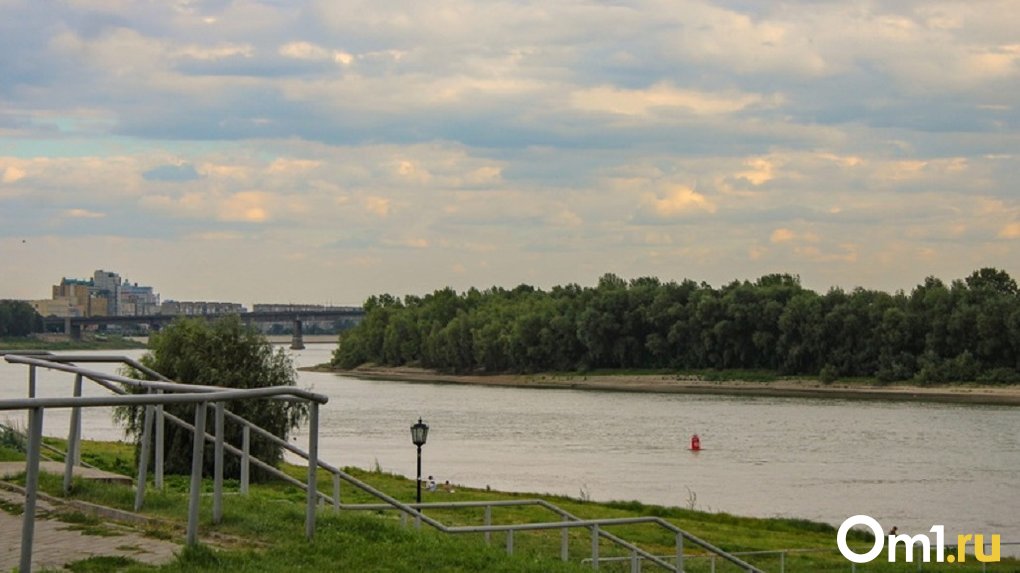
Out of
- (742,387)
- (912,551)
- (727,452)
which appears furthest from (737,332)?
(912,551)

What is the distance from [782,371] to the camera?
5404 inches

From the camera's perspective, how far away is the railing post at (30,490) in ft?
26.9

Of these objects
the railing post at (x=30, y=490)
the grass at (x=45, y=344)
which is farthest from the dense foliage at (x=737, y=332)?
the railing post at (x=30, y=490)

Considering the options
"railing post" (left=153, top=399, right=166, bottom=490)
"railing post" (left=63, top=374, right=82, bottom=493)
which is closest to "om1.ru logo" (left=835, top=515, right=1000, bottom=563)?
"railing post" (left=153, top=399, right=166, bottom=490)

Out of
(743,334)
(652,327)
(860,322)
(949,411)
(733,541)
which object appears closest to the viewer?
(733,541)

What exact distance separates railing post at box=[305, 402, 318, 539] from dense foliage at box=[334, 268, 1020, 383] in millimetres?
117324

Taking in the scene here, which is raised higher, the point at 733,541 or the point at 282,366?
the point at 282,366

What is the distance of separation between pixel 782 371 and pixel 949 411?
1542 inches

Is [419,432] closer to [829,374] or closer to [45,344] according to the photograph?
[829,374]

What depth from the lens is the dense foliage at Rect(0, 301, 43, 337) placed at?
6476 inches

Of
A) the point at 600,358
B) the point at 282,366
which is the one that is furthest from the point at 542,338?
the point at 282,366

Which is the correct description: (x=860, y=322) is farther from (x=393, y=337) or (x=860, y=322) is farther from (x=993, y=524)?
(x=993, y=524)

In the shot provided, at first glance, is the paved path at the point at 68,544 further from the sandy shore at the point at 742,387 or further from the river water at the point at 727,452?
the sandy shore at the point at 742,387

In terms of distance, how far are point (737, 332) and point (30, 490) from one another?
138m
